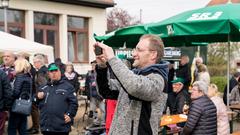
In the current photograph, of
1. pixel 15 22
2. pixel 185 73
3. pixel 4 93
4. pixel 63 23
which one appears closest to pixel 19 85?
pixel 4 93

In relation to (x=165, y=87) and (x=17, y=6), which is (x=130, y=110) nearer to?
(x=165, y=87)

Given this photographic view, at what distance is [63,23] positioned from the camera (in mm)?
17844

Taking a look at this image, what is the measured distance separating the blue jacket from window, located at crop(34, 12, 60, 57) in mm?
11319

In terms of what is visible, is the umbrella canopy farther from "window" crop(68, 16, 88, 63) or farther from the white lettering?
"window" crop(68, 16, 88, 63)

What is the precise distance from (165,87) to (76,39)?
16081mm

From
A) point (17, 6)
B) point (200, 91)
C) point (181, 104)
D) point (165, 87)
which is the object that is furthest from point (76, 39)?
point (165, 87)

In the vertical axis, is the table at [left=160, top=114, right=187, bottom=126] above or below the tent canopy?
below

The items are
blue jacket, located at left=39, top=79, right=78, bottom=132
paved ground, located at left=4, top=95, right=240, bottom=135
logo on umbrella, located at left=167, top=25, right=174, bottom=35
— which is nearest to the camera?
blue jacket, located at left=39, top=79, right=78, bottom=132

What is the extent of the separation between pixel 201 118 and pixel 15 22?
12030 millimetres

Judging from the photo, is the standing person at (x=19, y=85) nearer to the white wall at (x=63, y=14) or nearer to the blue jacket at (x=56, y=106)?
the blue jacket at (x=56, y=106)

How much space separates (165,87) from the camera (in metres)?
3.02

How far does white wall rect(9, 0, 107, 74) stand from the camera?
16484mm

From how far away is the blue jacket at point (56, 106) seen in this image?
6.04 m

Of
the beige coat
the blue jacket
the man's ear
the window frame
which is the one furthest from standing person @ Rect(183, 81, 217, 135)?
the window frame
